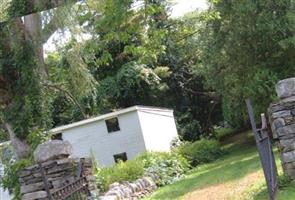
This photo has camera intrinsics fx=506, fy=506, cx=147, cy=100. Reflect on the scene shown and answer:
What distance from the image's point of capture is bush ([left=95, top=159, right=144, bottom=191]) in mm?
13273

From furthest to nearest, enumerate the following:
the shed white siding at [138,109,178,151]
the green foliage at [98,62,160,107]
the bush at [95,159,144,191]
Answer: the green foliage at [98,62,160,107], the shed white siding at [138,109,178,151], the bush at [95,159,144,191]

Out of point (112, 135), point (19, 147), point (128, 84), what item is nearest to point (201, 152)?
point (112, 135)

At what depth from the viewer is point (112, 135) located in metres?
21.5

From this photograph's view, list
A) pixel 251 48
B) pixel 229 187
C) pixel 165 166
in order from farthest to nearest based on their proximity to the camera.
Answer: pixel 251 48, pixel 165 166, pixel 229 187

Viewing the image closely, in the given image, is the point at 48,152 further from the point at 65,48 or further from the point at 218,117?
the point at 218,117

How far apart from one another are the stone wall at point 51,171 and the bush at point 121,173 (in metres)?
5.74

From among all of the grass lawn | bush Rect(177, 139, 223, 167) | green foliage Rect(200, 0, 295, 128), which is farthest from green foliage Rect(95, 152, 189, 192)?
green foliage Rect(200, 0, 295, 128)

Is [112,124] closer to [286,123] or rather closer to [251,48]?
[251,48]

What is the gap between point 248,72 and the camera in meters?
19.8

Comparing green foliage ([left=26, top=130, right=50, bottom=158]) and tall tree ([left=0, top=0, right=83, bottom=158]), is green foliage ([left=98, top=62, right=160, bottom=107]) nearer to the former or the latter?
tall tree ([left=0, top=0, right=83, bottom=158])

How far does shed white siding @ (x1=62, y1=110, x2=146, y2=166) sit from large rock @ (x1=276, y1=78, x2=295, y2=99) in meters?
13.3

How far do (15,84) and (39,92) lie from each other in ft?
1.86

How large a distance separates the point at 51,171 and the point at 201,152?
12.9m

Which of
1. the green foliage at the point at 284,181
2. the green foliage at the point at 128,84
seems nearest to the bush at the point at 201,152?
the green foliage at the point at 128,84
